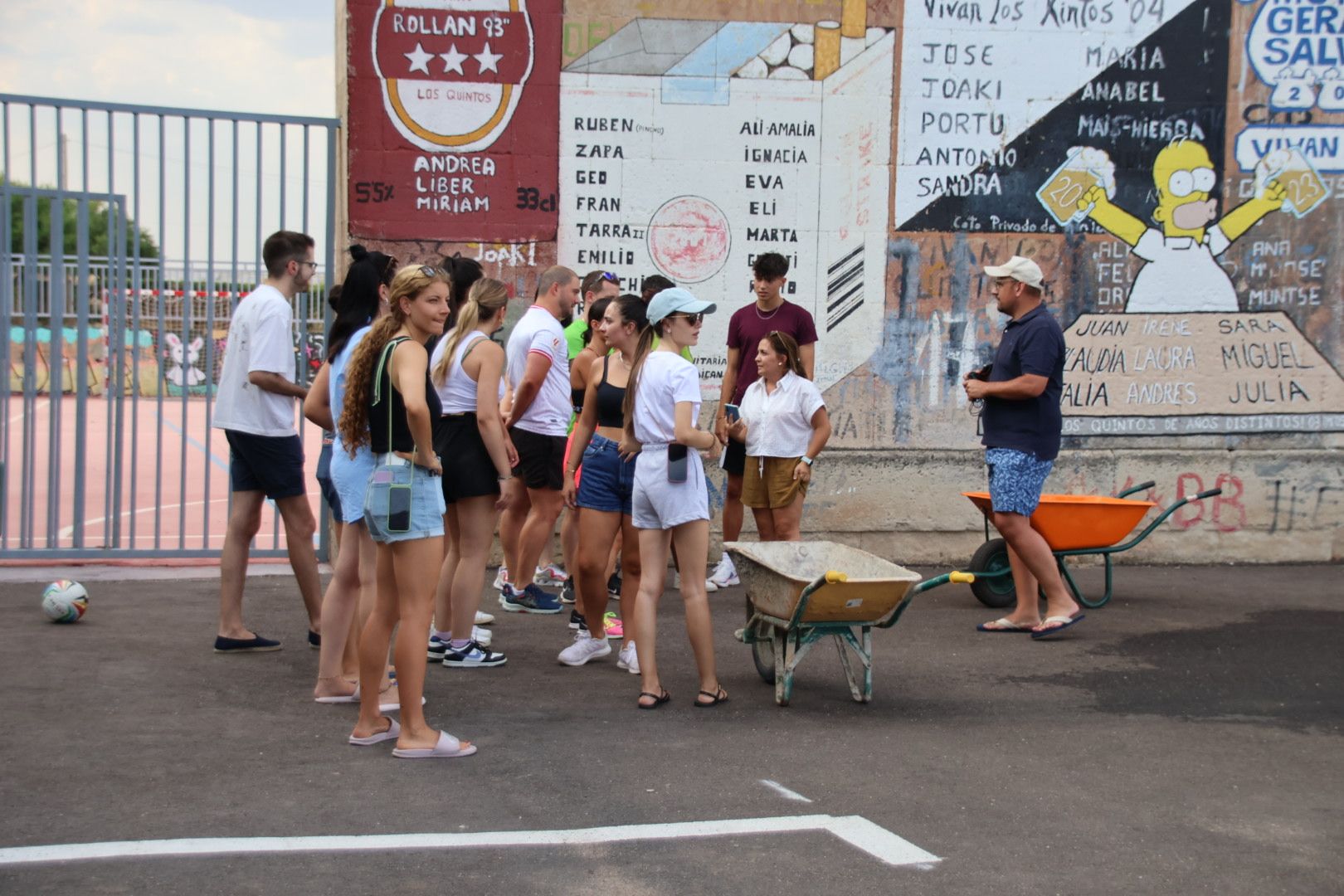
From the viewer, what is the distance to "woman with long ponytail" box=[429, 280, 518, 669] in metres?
6.30

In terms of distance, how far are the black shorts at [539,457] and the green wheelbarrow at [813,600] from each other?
5.77 ft

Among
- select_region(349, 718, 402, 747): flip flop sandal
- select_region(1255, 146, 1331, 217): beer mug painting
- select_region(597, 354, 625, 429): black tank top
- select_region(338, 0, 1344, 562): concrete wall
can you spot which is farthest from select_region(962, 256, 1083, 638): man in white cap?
select_region(349, 718, 402, 747): flip flop sandal

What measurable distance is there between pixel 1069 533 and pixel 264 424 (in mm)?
4592

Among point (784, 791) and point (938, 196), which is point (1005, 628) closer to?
point (784, 791)

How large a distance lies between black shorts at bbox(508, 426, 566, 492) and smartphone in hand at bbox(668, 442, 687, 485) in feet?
6.51

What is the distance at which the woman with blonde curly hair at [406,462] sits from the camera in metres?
5.16

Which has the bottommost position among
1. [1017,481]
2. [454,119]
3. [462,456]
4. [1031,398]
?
[1017,481]

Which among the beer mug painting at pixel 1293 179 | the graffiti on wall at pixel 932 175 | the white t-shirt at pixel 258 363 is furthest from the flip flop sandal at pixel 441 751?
the beer mug painting at pixel 1293 179

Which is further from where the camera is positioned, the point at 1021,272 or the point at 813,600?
the point at 1021,272

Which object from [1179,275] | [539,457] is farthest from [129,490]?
[1179,275]

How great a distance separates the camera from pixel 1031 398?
307 inches

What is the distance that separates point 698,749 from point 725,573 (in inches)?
151

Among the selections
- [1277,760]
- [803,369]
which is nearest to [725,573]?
[803,369]

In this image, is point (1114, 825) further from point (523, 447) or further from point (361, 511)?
point (523, 447)
